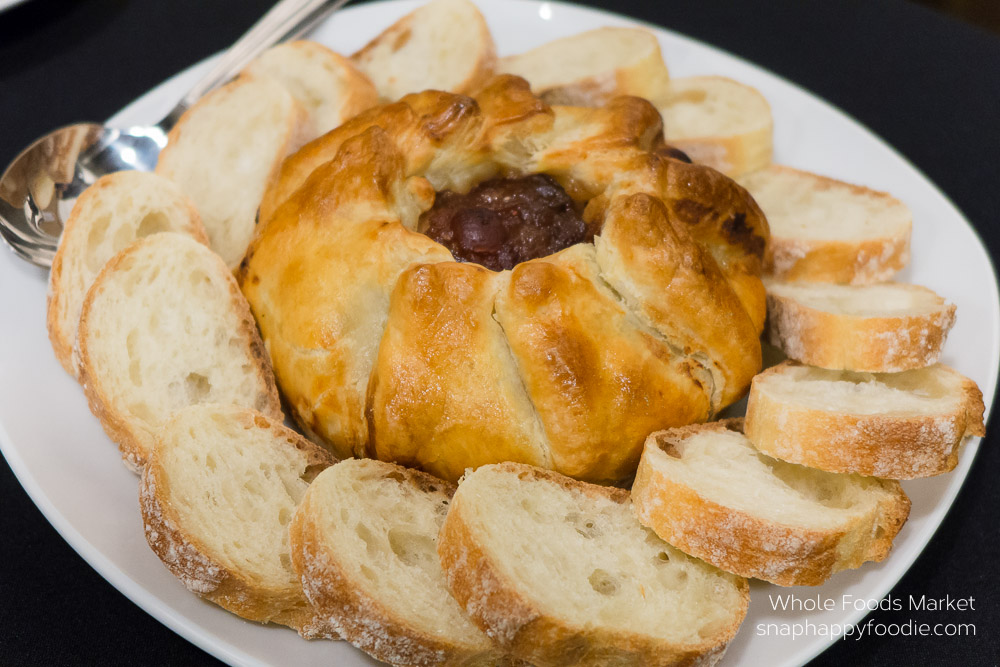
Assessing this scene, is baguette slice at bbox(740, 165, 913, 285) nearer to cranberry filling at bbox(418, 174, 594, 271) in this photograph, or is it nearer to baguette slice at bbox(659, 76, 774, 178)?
baguette slice at bbox(659, 76, 774, 178)

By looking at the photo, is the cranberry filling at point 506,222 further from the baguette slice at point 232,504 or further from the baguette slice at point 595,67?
the baguette slice at point 595,67

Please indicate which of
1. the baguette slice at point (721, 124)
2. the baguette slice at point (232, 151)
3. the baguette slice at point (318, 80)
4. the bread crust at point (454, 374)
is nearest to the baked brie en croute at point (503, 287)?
the bread crust at point (454, 374)

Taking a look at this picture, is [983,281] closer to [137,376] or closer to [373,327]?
[373,327]

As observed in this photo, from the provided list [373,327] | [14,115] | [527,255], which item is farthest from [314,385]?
[14,115]

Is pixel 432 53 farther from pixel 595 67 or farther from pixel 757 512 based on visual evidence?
pixel 757 512

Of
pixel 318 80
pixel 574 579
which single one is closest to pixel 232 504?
pixel 574 579

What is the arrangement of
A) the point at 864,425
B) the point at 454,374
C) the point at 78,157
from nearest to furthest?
the point at 864,425
the point at 454,374
the point at 78,157
